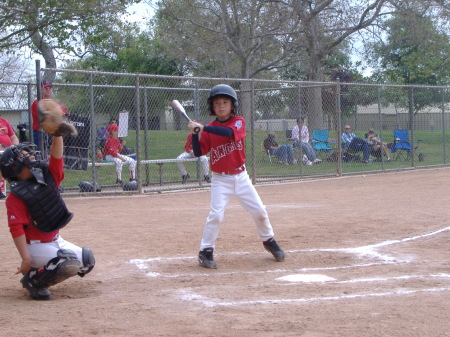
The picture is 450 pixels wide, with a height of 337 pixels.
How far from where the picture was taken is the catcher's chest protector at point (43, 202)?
14.9ft

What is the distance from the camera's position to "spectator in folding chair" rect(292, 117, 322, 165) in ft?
48.0

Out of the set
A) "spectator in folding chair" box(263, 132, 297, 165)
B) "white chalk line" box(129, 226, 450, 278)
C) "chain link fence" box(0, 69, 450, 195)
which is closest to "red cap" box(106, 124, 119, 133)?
"chain link fence" box(0, 69, 450, 195)

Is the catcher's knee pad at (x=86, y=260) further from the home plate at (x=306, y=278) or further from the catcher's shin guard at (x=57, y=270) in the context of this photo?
the home plate at (x=306, y=278)

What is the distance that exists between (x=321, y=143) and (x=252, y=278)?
11046mm

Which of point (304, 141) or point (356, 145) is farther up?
point (304, 141)

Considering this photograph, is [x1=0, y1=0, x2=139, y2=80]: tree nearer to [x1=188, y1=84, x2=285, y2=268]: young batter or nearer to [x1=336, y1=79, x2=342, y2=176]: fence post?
[x1=336, y1=79, x2=342, y2=176]: fence post

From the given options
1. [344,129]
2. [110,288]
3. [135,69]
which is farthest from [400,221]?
[135,69]

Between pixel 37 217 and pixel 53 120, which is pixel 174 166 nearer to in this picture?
pixel 37 217

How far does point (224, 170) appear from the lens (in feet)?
18.9

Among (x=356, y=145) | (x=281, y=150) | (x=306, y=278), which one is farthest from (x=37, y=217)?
(x=356, y=145)

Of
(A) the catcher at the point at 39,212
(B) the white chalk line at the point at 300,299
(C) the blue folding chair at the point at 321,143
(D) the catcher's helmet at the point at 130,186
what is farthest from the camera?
(C) the blue folding chair at the point at 321,143

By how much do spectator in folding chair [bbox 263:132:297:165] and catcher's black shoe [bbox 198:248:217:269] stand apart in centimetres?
929

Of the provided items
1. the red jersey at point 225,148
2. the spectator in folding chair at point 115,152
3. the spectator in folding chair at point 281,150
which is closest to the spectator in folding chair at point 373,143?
the spectator in folding chair at point 281,150

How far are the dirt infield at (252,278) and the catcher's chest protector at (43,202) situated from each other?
1.88 feet
